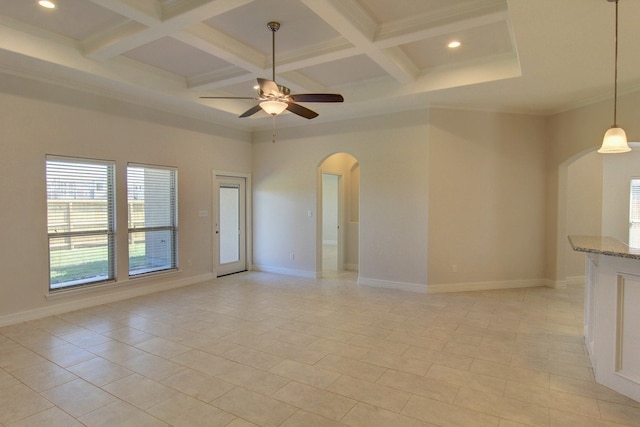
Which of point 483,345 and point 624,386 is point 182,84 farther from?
point 624,386

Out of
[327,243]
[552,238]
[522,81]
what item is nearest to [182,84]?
[522,81]

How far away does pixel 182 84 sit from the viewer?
5.40 metres

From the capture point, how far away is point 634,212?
7512 millimetres

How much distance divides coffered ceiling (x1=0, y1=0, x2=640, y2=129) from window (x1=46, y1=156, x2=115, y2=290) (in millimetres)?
1168

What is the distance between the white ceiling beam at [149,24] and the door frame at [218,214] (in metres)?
2.96

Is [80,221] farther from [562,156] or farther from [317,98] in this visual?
[562,156]

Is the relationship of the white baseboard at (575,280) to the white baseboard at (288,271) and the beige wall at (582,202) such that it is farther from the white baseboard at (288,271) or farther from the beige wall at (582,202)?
the white baseboard at (288,271)

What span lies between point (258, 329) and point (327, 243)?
8.65 m

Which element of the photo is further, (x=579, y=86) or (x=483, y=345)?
(x=579, y=86)

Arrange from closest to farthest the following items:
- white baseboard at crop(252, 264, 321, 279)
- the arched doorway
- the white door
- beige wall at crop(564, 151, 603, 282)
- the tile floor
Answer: the tile floor
beige wall at crop(564, 151, 603, 282)
white baseboard at crop(252, 264, 321, 279)
the white door
the arched doorway

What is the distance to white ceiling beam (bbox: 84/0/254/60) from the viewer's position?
312cm

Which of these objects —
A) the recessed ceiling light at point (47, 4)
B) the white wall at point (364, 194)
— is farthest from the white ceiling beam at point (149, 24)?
the white wall at point (364, 194)

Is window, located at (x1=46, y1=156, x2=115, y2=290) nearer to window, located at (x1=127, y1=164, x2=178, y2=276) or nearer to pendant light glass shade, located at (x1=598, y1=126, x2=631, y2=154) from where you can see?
window, located at (x1=127, y1=164, x2=178, y2=276)

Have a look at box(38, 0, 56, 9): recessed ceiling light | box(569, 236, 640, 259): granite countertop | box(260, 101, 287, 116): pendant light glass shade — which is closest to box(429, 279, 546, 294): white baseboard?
box(569, 236, 640, 259): granite countertop
